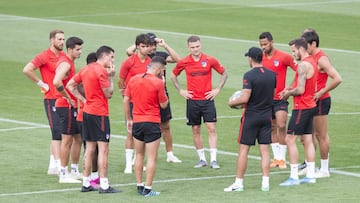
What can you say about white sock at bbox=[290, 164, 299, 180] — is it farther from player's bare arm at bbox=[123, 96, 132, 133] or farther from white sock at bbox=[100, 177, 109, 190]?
white sock at bbox=[100, 177, 109, 190]

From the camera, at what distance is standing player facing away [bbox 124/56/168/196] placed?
17172mm

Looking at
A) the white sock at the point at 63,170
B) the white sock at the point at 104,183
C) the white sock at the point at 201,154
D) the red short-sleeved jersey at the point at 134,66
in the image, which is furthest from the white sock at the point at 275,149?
the white sock at the point at 63,170

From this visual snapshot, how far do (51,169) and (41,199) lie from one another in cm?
234

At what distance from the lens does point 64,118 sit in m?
18.9

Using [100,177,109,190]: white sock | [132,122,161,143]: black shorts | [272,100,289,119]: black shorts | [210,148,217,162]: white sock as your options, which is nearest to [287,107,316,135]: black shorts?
[272,100,289,119]: black shorts

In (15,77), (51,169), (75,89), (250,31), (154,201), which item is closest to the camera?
(154,201)

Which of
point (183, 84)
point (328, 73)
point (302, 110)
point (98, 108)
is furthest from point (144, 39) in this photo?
point (183, 84)

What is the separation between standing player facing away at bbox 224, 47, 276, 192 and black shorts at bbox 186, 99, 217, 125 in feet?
8.62

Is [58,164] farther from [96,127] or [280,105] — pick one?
[280,105]

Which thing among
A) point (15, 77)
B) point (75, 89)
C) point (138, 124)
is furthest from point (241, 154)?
point (15, 77)

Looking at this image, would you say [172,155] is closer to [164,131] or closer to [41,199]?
[164,131]

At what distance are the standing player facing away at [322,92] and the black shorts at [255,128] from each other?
4.70 feet

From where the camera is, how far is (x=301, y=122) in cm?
1825

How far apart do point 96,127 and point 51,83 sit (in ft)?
7.51
